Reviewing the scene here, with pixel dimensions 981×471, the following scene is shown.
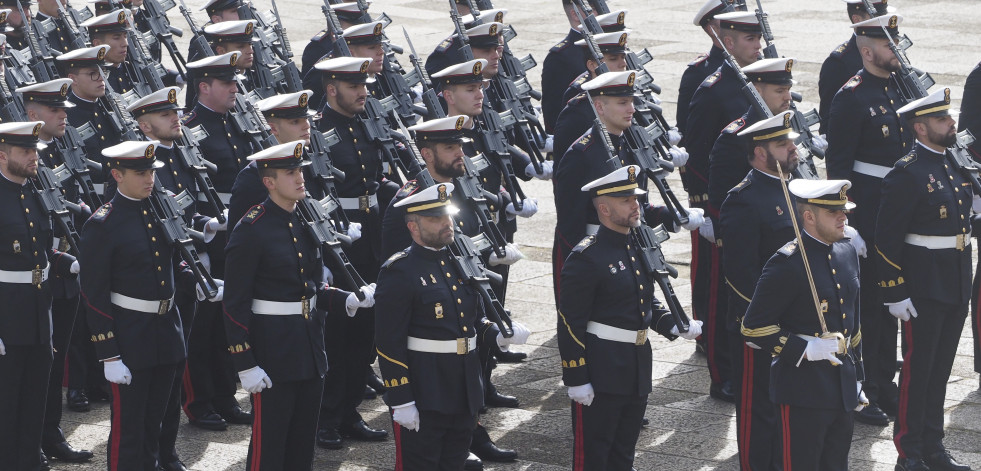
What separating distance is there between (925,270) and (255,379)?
3.92 meters

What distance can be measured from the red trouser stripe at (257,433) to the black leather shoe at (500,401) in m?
2.38

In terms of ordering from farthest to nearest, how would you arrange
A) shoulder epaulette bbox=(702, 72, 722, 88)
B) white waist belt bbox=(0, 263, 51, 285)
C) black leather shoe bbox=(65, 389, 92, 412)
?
shoulder epaulette bbox=(702, 72, 722, 88) → black leather shoe bbox=(65, 389, 92, 412) → white waist belt bbox=(0, 263, 51, 285)

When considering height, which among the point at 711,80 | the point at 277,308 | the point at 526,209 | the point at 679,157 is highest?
the point at 711,80

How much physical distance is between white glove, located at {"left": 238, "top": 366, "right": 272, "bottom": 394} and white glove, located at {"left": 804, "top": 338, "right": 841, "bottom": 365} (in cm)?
269

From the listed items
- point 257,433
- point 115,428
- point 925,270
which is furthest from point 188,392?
point 925,270

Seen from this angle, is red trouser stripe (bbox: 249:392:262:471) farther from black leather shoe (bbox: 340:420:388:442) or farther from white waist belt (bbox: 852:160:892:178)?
white waist belt (bbox: 852:160:892:178)

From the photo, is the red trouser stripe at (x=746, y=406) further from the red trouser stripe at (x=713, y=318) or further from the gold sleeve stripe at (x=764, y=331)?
the red trouser stripe at (x=713, y=318)

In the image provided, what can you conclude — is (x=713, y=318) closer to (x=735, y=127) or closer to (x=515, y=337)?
(x=735, y=127)

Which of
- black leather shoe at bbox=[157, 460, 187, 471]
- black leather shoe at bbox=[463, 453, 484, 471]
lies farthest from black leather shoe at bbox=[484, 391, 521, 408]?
black leather shoe at bbox=[157, 460, 187, 471]

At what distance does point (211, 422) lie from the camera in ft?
31.4

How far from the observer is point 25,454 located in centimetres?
855

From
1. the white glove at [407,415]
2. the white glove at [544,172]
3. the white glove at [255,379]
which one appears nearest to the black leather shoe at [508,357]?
the white glove at [544,172]

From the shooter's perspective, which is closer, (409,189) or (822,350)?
(822,350)

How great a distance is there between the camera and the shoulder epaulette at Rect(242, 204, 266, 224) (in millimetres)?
7906
